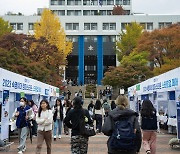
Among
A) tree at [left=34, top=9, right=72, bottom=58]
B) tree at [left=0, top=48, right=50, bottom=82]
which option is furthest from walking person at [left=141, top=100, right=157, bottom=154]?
tree at [left=34, top=9, right=72, bottom=58]

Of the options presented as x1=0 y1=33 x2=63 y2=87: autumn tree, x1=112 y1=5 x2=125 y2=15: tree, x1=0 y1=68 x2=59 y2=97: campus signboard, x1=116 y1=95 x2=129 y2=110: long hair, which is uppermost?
x1=112 y1=5 x2=125 y2=15: tree

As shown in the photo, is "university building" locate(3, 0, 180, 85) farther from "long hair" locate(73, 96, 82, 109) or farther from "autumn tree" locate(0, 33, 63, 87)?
"long hair" locate(73, 96, 82, 109)

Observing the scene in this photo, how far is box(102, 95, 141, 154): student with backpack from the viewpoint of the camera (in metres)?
5.13

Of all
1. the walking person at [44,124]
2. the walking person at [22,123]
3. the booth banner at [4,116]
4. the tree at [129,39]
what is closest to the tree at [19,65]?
the booth banner at [4,116]

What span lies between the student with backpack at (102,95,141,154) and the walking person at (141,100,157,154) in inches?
135

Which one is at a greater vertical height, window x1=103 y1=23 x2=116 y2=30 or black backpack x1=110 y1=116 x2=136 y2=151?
window x1=103 y1=23 x2=116 y2=30

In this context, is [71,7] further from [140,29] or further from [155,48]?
[155,48]

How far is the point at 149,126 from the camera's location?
889 cm

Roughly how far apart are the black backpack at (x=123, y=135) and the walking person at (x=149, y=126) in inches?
141

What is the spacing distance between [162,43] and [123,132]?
35.7 m

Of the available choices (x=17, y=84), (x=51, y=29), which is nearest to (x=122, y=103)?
(x=17, y=84)

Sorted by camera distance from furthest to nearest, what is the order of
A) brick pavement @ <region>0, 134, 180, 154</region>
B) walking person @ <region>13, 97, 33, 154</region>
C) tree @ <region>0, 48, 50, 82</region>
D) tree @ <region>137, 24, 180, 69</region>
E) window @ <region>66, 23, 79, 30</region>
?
window @ <region>66, 23, 79, 30</region> → tree @ <region>137, 24, 180, 69</region> → tree @ <region>0, 48, 50, 82</region> → brick pavement @ <region>0, 134, 180, 154</region> → walking person @ <region>13, 97, 33, 154</region>

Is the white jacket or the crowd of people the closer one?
the crowd of people

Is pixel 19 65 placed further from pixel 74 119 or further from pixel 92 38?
pixel 92 38
